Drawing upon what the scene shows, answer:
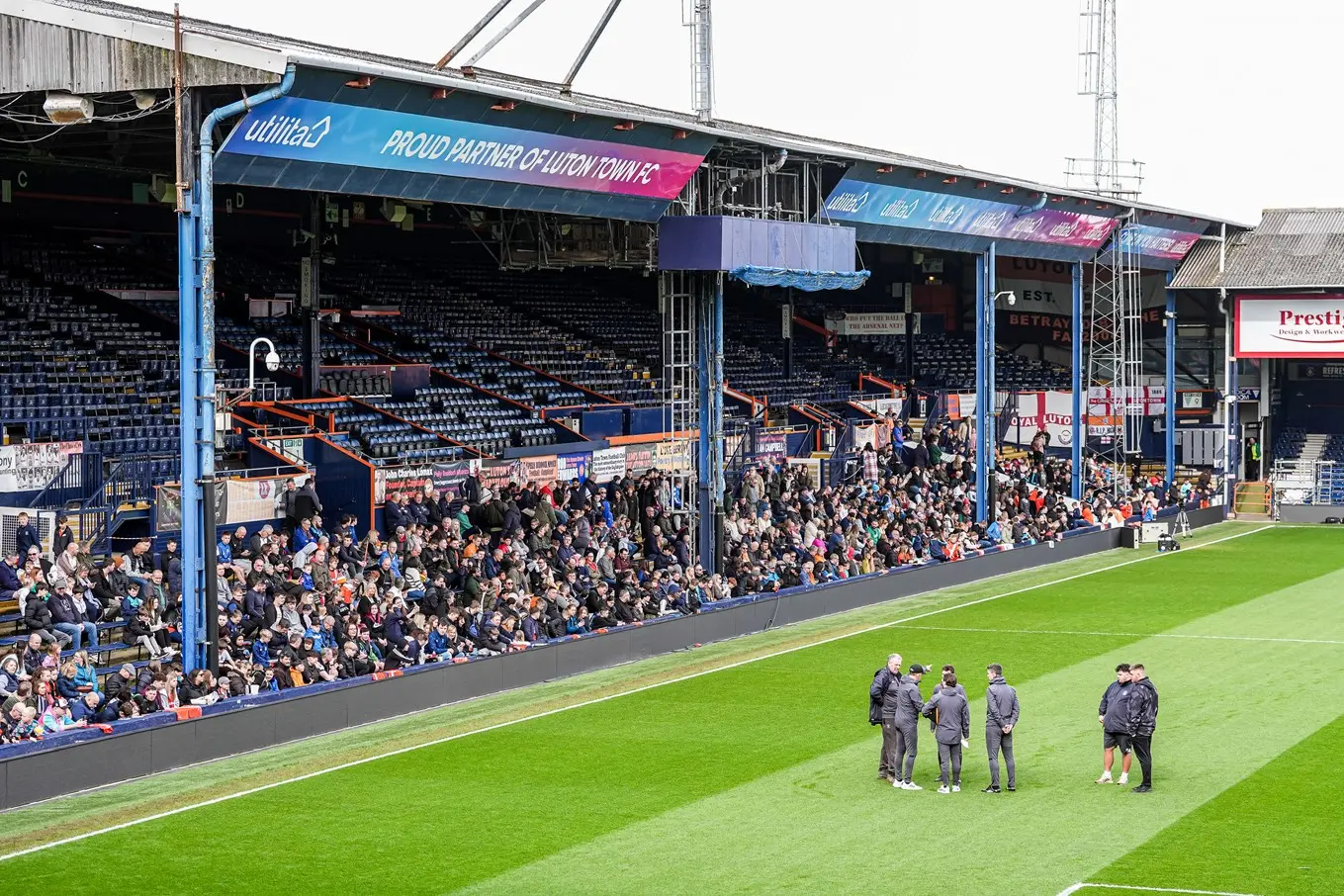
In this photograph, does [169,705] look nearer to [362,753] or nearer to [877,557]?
[362,753]

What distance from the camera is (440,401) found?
3706 cm

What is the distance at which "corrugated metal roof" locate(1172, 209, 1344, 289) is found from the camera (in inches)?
2077

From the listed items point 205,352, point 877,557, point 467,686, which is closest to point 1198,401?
point 877,557

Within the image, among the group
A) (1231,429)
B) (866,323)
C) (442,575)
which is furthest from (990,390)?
(442,575)

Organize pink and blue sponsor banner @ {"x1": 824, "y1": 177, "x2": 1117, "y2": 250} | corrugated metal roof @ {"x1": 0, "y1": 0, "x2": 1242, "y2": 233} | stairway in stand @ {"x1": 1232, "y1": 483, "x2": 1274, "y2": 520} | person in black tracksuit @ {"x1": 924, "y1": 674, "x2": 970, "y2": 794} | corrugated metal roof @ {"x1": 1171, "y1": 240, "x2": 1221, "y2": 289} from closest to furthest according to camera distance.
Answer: person in black tracksuit @ {"x1": 924, "y1": 674, "x2": 970, "y2": 794} < corrugated metal roof @ {"x1": 0, "y1": 0, "x2": 1242, "y2": 233} < pink and blue sponsor banner @ {"x1": 824, "y1": 177, "x2": 1117, "y2": 250} < corrugated metal roof @ {"x1": 1171, "y1": 240, "x2": 1221, "y2": 289} < stairway in stand @ {"x1": 1232, "y1": 483, "x2": 1274, "y2": 520}

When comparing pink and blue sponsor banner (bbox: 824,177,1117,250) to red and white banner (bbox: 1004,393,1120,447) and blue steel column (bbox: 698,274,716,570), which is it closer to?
blue steel column (bbox: 698,274,716,570)

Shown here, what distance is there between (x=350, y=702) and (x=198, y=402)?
164 inches

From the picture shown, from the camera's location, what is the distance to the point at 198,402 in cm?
2169

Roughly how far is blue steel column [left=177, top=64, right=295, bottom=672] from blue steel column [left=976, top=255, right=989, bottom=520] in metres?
25.1

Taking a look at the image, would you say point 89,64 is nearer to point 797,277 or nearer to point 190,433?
point 190,433

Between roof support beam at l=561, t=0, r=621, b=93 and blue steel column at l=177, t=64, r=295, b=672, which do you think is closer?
blue steel column at l=177, t=64, r=295, b=672

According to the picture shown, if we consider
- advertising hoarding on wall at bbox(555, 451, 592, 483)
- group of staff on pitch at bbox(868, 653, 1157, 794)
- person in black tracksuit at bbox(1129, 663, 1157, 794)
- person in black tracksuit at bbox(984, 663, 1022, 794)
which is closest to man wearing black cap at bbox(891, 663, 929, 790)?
group of staff on pitch at bbox(868, 653, 1157, 794)

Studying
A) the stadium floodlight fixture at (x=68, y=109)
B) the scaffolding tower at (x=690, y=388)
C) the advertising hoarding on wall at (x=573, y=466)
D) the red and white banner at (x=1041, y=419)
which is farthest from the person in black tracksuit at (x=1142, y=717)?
the red and white banner at (x=1041, y=419)

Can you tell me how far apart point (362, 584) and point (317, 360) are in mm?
10021
